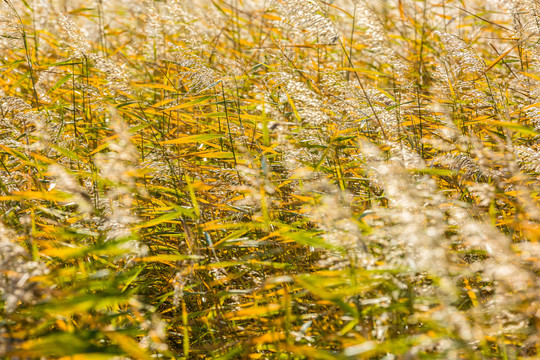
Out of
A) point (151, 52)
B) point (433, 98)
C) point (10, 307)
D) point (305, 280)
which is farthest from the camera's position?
point (151, 52)

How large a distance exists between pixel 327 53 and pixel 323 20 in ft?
3.41

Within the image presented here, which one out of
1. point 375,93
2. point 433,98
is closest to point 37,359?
point 375,93

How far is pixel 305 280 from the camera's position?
103 cm

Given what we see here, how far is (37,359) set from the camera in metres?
0.95

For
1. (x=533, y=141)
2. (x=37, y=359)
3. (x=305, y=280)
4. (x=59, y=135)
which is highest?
(x=59, y=135)

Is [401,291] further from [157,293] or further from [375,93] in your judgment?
[375,93]

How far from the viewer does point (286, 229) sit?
4.26 feet

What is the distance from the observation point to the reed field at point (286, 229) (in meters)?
0.96

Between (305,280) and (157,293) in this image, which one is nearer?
(305,280)

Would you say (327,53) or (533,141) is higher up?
(327,53)

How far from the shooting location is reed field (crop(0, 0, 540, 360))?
0.96 meters

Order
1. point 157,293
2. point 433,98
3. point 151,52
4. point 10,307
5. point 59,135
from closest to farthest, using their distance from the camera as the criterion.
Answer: point 10,307 → point 157,293 → point 59,135 → point 433,98 → point 151,52

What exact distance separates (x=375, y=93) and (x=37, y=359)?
1.62 metres

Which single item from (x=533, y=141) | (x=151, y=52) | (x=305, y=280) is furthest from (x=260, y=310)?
(x=151, y=52)
